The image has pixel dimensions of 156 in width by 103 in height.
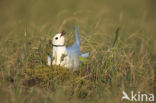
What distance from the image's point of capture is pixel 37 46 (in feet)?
16.4

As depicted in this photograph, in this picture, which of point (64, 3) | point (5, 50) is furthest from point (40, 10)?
point (5, 50)

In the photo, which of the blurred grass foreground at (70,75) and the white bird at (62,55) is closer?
the blurred grass foreground at (70,75)

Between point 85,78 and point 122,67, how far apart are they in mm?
631

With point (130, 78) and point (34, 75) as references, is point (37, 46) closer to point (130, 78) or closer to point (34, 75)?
point (34, 75)

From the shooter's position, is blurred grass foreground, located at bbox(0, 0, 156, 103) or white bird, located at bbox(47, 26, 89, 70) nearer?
blurred grass foreground, located at bbox(0, 0, 156, 103)

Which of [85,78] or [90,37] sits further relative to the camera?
[90,37]

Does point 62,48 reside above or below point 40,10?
below

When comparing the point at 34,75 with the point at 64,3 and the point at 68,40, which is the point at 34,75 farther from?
the point at 64,3

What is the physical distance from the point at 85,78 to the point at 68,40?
94cm

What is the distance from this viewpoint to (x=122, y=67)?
4641 millimetres

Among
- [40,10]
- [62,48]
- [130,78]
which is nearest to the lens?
[62,48]

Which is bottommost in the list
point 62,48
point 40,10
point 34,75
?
point 34,75

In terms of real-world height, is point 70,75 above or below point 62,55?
below

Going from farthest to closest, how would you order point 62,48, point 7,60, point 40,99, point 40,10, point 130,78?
point 40,10
point 7,60
point 130,78
point 62,48
point 40,99
